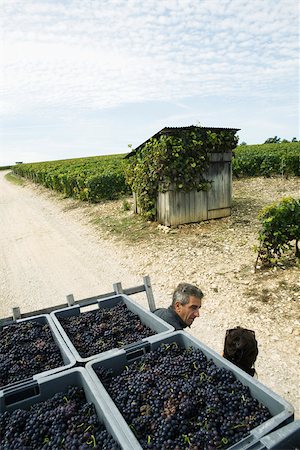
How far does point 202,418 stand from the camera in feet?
6.22

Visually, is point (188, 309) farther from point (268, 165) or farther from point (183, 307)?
point (268, 165)

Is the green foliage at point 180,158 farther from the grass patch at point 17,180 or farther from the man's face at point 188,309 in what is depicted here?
the grass patch at point 17,180

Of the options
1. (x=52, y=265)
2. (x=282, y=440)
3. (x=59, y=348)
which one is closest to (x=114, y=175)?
(x=52, y=265)

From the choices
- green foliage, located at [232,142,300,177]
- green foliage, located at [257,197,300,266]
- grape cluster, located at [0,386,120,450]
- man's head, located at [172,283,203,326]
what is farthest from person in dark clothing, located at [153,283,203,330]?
green foliage, located at [232,142,300,177]

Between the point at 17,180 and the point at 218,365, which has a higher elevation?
the point at 17,180

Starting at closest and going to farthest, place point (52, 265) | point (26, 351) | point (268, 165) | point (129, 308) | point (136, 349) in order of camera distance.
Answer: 1. point (136, 349)
2. point (26, 351)
3. point (129, 308)
4. point (52, 265)
5. point (268, 165)

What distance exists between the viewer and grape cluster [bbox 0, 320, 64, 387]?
8.28ft

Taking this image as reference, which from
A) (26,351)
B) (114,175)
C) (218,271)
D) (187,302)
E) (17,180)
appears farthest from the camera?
(17,180)

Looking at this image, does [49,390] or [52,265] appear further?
[52,265]

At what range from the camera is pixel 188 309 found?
332 cm

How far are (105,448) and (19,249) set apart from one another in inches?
377

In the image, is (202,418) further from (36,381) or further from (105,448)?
(36,381)

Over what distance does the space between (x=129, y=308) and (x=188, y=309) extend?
1.93 ft

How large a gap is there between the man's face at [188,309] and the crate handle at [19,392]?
5.02ft
